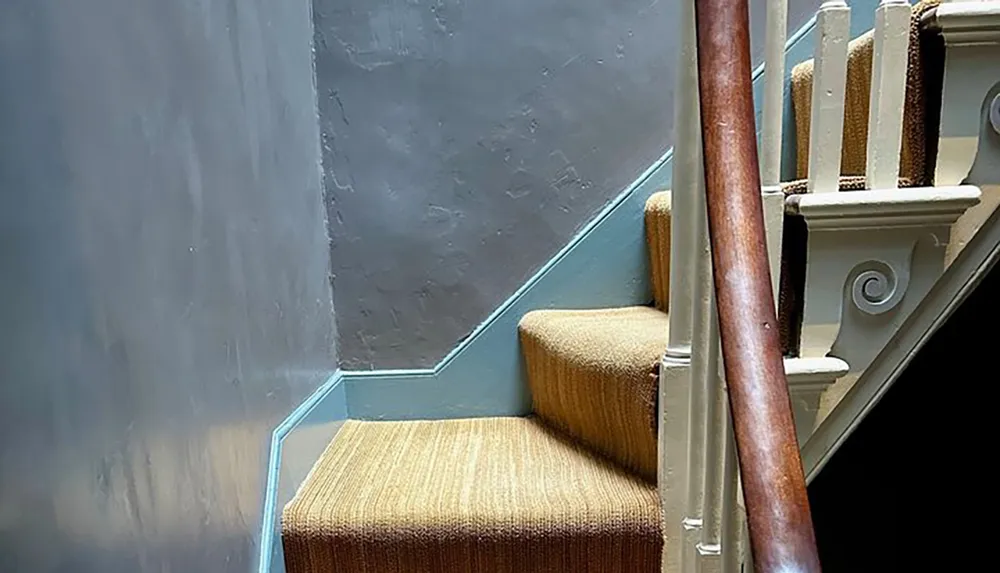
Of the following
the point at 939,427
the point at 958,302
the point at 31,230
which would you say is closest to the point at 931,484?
the point at 939,427

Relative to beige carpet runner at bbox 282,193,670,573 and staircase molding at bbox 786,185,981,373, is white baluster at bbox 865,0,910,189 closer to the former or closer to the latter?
staircase molding at bbox 786,185,981,373

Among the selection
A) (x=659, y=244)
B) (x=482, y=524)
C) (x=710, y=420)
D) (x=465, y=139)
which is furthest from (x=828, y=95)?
(x=465, y=139)

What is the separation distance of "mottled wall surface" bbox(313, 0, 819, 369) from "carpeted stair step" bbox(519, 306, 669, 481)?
0.69 ft

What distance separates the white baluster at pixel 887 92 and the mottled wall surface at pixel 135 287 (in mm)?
886

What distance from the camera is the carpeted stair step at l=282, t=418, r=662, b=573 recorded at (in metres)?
1.06

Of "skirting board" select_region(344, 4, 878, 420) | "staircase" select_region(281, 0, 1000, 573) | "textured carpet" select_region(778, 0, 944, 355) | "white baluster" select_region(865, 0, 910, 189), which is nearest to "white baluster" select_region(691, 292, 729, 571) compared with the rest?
"staircase" select_region(281, 0, 1000, 573)

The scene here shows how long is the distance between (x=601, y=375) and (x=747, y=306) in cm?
61

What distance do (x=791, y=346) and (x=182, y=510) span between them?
2.70 ft

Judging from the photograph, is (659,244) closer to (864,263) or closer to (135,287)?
(864,263)

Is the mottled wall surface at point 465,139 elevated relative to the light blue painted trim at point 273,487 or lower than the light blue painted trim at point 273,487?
elevated

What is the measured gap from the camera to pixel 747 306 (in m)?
0.61

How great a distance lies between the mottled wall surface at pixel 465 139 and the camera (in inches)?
64.4

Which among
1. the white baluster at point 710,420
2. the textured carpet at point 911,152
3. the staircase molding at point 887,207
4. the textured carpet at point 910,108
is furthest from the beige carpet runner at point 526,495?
the textured carpet at point 910,108

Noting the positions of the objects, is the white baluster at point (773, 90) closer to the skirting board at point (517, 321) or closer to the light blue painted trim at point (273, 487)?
the skirting board at point (517, 321)
